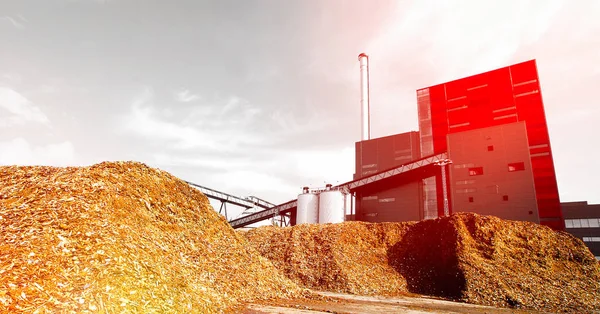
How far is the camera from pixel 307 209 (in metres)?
43.3

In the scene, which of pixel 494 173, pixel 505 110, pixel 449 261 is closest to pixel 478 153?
pixel 494 173

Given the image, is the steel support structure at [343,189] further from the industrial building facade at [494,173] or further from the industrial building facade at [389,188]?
the industrial building facade at [494,173]

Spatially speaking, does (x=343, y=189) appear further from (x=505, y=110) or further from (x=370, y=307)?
(x=370, y=307)

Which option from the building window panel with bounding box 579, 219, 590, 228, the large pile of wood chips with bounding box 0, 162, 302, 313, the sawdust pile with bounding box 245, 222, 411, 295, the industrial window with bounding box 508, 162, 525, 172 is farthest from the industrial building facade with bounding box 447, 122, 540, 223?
the large pile of wood chips with bounding box 0, 162, 302, 313

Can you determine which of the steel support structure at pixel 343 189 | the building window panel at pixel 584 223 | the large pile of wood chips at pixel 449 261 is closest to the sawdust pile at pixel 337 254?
the large pile of wood chips at pixel 449 261

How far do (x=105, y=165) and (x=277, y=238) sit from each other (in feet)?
31.3

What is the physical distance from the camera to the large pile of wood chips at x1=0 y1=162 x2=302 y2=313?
4785 mm

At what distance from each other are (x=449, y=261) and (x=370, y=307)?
22.5 ft

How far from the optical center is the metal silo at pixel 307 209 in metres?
43.0

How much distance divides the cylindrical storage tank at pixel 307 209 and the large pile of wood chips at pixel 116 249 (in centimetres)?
3227

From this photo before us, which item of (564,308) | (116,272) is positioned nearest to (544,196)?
(564,308)

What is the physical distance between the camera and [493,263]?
45.4ft

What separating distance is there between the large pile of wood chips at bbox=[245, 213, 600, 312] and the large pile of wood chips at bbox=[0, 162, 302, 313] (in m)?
4.28

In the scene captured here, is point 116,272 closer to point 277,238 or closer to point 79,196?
point 79,196
